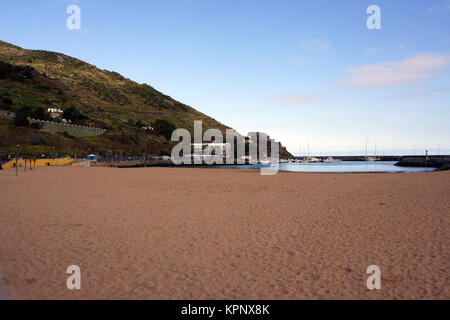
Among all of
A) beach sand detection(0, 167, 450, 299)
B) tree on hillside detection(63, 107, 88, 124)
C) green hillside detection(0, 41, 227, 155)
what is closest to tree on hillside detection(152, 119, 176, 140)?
green hillside detection(0, 41, 227, 155)

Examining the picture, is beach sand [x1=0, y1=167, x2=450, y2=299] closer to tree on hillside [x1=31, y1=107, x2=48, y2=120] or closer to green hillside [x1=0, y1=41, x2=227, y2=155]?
green hillside [x1=0, y1=41, x2=227, y2=155]

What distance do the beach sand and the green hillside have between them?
2293 inches

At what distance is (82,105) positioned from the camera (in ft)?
386

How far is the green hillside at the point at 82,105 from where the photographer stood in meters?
71.4

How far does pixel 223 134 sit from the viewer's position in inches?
7215

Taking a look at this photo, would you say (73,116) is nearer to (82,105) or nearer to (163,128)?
(82,105)

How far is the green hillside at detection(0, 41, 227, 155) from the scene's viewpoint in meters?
71.4

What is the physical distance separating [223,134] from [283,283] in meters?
179

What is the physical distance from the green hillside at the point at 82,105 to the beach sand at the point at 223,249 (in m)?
58.2

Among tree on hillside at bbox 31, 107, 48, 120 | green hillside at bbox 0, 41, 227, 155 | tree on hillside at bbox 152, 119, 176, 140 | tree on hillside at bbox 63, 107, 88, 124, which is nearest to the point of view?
green hillside at bbox 0, 41, 227, 155

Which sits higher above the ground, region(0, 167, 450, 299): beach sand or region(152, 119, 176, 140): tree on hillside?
region(152, 119, 176, 140): tree on hillside
